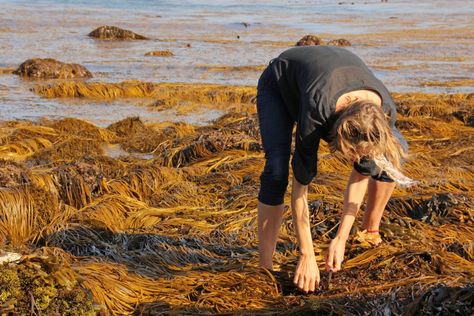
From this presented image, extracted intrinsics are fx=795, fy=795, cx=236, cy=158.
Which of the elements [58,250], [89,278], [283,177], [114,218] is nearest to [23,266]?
[89,278]

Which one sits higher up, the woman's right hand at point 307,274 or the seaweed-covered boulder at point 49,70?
the woman's right hand at point 307,274

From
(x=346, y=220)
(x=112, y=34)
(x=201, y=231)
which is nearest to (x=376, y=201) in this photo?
(x=346, y=220)

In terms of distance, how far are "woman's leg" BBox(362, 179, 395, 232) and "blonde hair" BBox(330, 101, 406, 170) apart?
81 cm

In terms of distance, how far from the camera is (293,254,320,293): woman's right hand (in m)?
3.30

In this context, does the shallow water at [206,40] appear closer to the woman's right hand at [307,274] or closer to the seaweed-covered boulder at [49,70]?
the seaweed-covered boulder at [49,70]

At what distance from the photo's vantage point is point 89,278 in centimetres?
331

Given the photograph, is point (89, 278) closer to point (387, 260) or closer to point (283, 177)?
point (283, 177)

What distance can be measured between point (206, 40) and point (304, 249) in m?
18.3

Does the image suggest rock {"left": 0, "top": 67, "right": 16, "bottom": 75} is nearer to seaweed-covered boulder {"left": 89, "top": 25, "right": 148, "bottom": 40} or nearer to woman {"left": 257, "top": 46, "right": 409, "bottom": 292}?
seaweed-covered boulder {"left": 89, "top": 25, "right": 148, "bottom": 40}

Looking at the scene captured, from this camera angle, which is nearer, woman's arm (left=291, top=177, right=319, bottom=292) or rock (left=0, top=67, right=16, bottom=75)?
woman's arm (left=291, top=177, right=319, bottom=292)

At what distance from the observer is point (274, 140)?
3459 mm

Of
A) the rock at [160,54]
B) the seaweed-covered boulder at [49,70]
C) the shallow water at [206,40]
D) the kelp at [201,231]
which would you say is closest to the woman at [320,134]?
the kelp at [201,231]

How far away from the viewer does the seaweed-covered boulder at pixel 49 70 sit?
13.4 meters

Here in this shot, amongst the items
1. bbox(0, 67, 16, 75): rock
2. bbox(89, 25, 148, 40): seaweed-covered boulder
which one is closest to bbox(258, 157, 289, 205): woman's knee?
bbox(0, 67, 16, 75): rock
